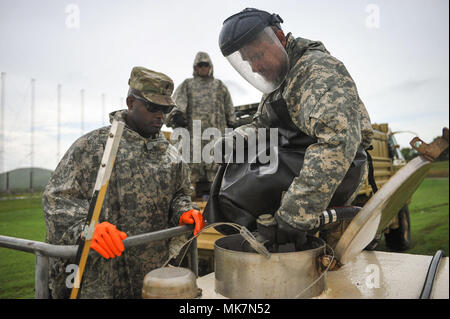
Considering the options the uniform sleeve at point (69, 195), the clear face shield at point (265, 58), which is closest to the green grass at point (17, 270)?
the uniform sleeve at point (69, 195)

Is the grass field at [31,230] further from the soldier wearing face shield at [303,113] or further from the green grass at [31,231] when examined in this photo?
the soldier wearing face shield at [303,113]

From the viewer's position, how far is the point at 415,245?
7598mm

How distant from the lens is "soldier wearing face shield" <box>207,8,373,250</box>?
58.6 inches

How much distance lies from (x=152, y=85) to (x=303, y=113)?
1364 mm

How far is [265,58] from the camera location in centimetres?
183

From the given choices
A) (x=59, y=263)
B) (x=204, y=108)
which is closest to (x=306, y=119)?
(x=59, y=263)

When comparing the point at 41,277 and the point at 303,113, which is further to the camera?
the point at 303,113

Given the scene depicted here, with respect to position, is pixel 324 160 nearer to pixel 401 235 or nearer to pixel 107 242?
pixel 107 242

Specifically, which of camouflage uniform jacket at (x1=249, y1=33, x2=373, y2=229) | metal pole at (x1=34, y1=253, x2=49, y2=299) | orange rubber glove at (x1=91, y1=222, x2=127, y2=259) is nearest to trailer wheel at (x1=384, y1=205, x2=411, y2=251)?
camouflage uniform jacket at (x1=249, y1=33, x2=373, y2=229)

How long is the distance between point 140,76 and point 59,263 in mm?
1485

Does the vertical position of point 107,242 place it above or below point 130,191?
below

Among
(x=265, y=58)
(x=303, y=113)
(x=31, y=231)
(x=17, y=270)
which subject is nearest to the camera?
(x=303, y=113)

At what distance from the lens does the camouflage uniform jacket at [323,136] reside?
1.48 metres
